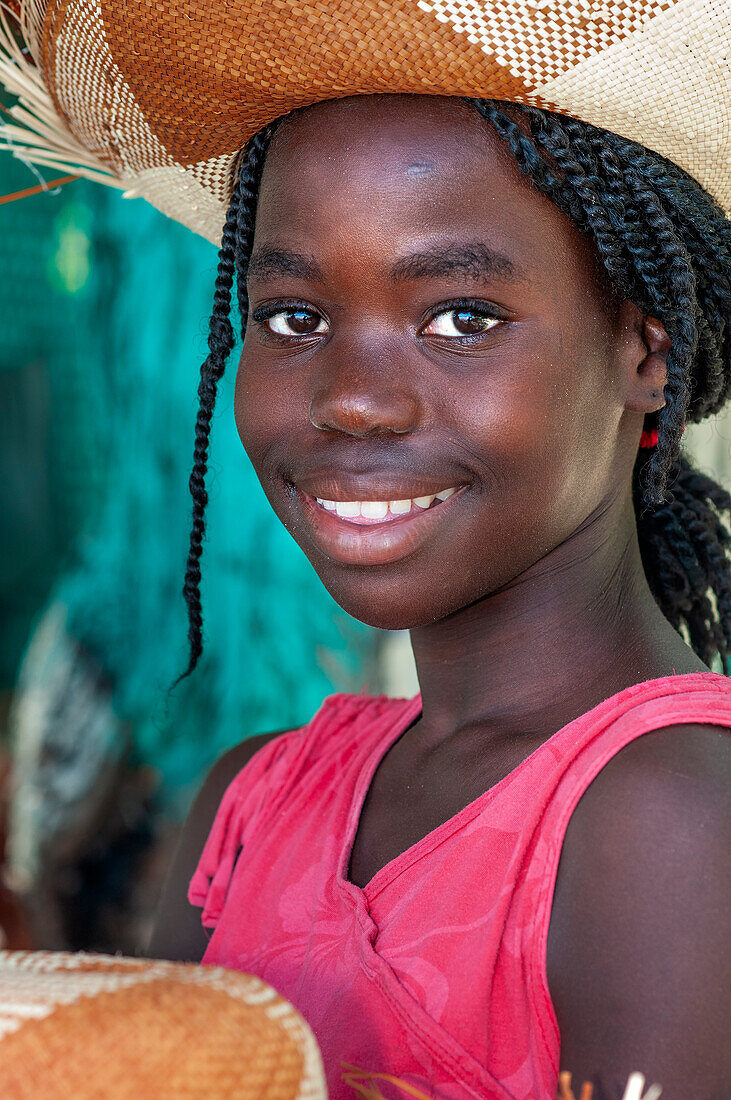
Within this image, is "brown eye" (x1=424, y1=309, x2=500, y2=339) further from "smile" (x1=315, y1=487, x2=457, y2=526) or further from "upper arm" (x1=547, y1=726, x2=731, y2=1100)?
"upper arm" (x1=547, y1=726, x2=731, y2=1100)

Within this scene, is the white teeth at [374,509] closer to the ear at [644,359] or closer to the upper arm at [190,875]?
the ear at [644,359]

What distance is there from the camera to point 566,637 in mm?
1352

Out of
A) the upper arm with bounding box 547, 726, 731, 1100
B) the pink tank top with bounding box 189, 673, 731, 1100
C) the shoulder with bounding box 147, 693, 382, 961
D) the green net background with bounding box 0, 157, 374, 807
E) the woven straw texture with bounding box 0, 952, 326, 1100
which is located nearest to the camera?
the woven straw texture with bounding box 0, 952, 326, 1100

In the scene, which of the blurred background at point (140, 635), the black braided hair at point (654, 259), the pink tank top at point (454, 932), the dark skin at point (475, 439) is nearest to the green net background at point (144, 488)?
the blurred background at point (140, 635)

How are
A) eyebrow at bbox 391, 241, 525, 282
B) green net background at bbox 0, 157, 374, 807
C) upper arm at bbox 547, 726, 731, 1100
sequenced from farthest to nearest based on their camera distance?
green net background at bbox 0, 157, 374, 807 → eyebrow at bbox 391, 241, 525, 282 → upper arm at bbox 547, 726, 731, 1100

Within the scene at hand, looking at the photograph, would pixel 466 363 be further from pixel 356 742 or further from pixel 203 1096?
pixel 203 1096

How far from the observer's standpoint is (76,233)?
2764 millimetres

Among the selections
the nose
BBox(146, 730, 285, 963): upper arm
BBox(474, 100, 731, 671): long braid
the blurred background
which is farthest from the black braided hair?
the blurred background

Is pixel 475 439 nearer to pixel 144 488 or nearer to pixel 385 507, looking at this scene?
pixel 385 507

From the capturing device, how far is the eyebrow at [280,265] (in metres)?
1.28

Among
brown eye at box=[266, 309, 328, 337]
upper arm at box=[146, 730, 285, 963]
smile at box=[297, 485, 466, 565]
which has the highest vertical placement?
brown eye at box=[266, 309, 328, 337]

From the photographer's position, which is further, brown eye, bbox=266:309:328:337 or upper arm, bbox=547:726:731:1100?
brown eye, bbox=266:309:328:337

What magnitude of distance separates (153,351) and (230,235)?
1.05 m

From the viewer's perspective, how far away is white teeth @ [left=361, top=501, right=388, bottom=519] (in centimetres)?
129
